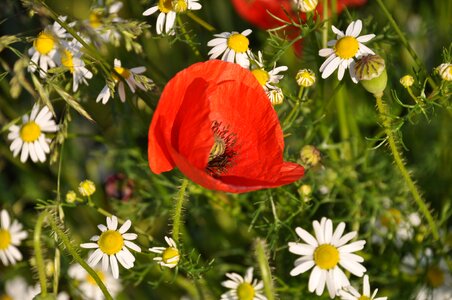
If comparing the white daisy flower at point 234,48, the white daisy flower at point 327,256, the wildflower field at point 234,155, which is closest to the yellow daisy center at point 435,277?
the wildflower field at point 234,155

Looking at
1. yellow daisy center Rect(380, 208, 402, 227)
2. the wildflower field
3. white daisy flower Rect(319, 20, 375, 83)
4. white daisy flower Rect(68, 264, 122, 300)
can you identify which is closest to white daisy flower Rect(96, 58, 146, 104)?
the wildflower field

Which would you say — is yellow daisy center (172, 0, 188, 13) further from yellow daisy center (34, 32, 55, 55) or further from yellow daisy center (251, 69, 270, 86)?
yellow daisy center (34, 32, 55, 55)

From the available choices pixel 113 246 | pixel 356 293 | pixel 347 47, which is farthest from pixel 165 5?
pixel 356 293

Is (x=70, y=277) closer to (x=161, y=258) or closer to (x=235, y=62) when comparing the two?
(x=161, y=258)

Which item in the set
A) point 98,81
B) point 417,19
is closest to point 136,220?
point 98,81

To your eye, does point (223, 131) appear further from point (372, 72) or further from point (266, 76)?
point (372, 72)
